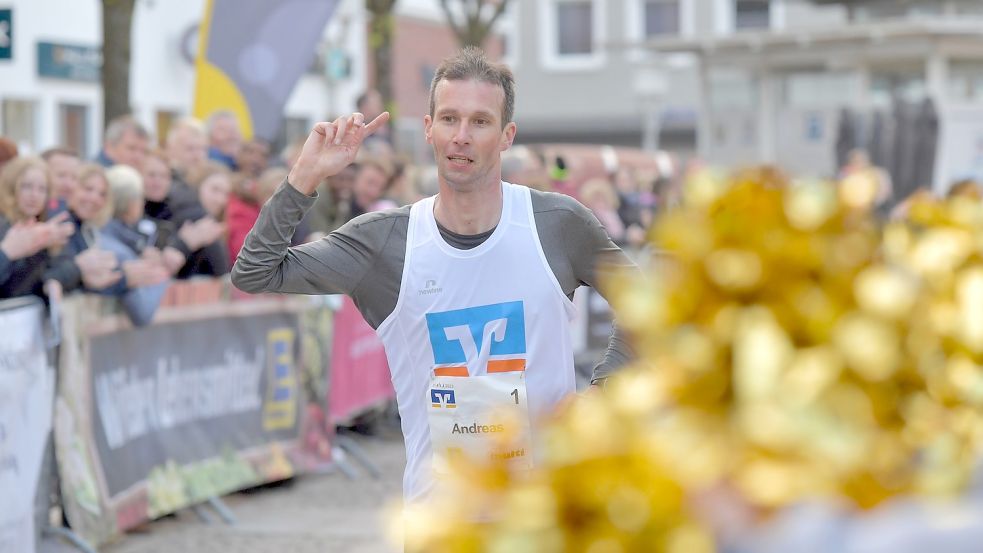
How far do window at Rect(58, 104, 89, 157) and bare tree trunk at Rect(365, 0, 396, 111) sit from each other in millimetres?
6063

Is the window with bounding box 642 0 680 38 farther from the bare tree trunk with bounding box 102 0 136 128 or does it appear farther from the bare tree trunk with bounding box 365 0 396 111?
the bare tree trunk with bounding box 102 0 136 128

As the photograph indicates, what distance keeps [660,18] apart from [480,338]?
49458mm

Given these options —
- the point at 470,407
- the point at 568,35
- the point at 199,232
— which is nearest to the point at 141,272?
the point at 199,232

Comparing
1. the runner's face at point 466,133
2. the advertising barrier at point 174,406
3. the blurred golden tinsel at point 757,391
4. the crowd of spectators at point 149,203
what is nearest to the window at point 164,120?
the crowd of spectators at point 149,203

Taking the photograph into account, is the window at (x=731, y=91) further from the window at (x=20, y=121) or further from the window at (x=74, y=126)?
the window at (x=20, y=121)

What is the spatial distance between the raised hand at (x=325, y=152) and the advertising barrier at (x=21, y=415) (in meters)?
3.00

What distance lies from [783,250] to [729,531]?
302 mm

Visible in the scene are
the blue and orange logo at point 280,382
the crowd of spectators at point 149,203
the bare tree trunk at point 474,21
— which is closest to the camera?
the crowd of spectators at point 149,203

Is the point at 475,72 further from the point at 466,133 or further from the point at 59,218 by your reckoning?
the point at 59,218

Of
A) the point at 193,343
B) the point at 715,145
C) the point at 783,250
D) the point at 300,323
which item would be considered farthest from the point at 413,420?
the point at 715,145

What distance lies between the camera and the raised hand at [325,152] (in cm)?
414

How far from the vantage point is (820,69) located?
27938 mm

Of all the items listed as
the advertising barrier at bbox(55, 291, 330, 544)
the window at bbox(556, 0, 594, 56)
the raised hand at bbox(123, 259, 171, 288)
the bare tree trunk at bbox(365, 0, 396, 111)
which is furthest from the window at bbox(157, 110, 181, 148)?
the window at bbox(556, 0, 594, 56)

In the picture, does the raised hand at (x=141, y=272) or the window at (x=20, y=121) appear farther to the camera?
the window at (x=20, y=121)
